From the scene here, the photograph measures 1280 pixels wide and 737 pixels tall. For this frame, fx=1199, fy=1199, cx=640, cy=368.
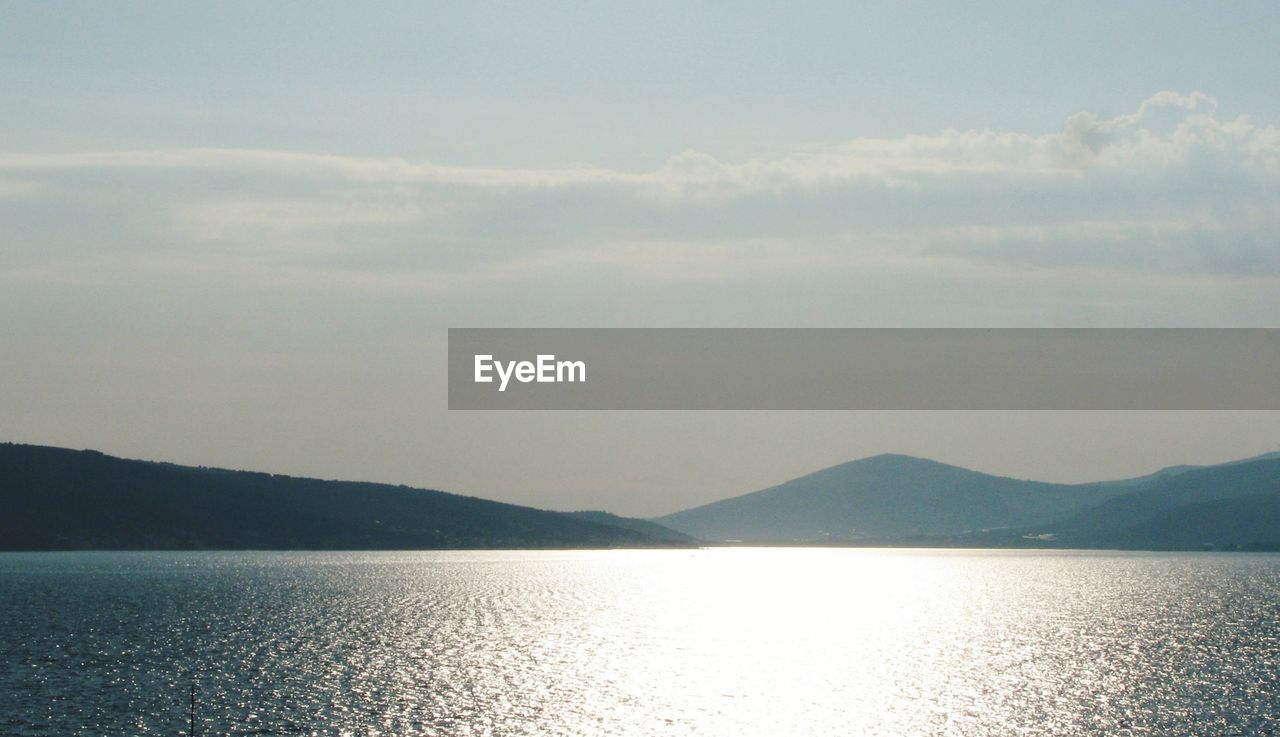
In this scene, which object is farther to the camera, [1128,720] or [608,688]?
[608,688]

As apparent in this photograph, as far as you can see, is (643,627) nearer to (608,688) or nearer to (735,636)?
(735,636)

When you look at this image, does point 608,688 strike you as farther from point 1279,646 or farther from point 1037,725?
point 1279,646

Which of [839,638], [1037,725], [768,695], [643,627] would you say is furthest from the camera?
[643,627]

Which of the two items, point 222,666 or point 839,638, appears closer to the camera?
point 222,666

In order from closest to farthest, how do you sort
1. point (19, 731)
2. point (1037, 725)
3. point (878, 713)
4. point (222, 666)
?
point (19, 731) → point (1037, 725) → point (878, 713) → point (222, 666)

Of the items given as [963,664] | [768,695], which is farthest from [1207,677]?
[768,695]

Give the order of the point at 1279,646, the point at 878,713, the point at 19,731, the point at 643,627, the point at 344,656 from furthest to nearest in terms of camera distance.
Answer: the point at 643,627, the point at 1279,646, the point at 344,656, the point at 878,713, the point at 19,731

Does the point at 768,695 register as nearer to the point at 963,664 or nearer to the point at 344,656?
the point at 963,664

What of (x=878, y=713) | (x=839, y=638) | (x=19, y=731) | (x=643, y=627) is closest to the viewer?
(x=19, y=731)

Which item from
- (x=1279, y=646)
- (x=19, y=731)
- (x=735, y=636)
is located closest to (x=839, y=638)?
(x=735, y=636)
